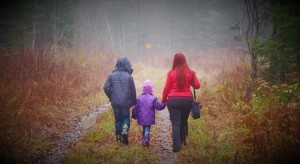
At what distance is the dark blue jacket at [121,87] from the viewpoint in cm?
668

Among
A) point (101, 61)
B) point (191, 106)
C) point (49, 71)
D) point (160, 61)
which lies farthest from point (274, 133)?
point (160, 61)

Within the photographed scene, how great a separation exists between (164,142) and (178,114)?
5.29 feet

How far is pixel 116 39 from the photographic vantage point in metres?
48.4

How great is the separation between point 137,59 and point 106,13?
13.8 m

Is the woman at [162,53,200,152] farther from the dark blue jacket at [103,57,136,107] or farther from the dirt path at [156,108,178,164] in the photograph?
the dark blue jacket at [103,57,136,107]

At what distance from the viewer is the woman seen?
6.00 m

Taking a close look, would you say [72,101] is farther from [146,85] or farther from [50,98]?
[146,85]

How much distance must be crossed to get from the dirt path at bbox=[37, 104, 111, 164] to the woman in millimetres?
2951

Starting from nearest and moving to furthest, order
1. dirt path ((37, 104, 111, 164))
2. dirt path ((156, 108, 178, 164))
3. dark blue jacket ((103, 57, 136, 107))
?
dirt path ((156, 108, 178, 164)) → dirt path ((37, 104, 111, 164)) → dark blue jacket ((103, 57, 136, 107))

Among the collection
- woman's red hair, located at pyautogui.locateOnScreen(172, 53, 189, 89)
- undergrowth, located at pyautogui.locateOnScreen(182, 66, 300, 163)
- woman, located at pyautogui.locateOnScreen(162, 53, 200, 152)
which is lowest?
undergrowth, located at pyautogui.locateOnScreen(182, 66, 300, 163)

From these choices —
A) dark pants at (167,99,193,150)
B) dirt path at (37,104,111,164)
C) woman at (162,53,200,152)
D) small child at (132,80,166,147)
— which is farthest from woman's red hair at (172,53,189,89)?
dirt path at (37,104,111,164)

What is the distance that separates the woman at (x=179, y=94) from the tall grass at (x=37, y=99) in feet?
11.7

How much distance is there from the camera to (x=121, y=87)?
6730 mm

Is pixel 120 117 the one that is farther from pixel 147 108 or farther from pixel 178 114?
pixel 178 114
